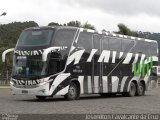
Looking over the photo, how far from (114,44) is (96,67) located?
2.42 m

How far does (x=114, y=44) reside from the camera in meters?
29.9

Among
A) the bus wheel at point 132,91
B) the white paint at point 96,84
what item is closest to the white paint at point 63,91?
the white paint at point 96,84

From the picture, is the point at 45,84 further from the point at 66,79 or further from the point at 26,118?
the point at 26,118

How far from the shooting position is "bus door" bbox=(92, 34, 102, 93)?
27.9m

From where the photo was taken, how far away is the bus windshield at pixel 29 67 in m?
24.8

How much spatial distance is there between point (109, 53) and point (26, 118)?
1483cm

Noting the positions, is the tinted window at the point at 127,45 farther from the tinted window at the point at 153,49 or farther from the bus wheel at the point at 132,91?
the tinted window at the point at 153,49

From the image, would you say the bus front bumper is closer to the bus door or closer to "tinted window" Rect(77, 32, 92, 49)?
"tinted window" Rect(77, 32, 92, 49)

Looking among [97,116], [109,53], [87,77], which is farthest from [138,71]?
[97,116]

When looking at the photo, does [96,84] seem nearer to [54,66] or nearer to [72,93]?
[72,93]

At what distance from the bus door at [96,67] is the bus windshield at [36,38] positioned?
11.9ft

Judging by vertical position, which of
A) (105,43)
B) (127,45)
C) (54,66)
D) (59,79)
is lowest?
(59,79)

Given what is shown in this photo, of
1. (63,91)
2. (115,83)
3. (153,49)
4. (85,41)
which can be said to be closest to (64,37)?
(85,41)

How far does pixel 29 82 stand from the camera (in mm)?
24812
